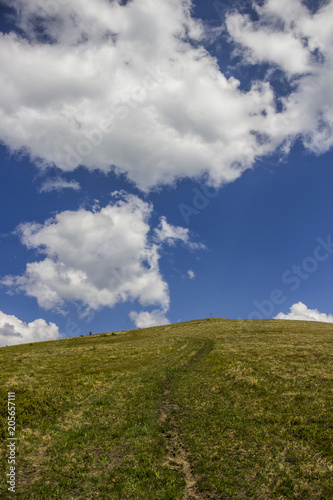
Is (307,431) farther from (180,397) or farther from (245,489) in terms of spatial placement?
(180,397)

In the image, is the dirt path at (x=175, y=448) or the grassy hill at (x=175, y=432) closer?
the dirt path at (x=175, y=448)

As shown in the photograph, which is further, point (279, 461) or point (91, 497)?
point (279, 461)

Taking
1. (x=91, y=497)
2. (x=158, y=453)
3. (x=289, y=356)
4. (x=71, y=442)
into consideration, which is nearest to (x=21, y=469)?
(x=71, y=442)

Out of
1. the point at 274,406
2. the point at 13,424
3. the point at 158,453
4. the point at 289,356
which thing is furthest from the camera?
the point at 289,356

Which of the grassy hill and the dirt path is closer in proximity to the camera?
the dirt path

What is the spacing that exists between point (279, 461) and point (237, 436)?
3.60 m

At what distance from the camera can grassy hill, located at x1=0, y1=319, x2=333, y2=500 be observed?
47.2 ft

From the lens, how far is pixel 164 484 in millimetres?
14516

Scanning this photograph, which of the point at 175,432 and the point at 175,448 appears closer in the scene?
the point at 175,448

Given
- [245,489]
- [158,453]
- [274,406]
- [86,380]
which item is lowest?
[245,489]

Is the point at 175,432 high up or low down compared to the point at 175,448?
up

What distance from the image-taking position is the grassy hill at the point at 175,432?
14375 mm

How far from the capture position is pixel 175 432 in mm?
20359

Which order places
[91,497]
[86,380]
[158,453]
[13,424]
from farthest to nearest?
1. [86,380]
2. [13,424]
3. [158,453]
4. [91,497]
